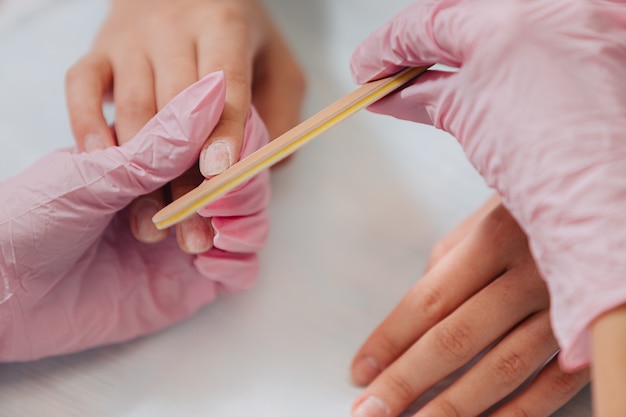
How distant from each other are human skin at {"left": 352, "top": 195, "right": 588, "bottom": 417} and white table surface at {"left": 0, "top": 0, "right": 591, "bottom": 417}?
40 millimetres

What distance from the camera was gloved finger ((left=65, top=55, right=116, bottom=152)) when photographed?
601 millimetres

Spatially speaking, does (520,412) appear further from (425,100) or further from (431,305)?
(425,100)

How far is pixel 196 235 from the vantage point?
0.56 metres

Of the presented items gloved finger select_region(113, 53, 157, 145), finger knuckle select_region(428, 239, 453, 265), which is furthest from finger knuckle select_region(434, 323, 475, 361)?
gloved finger select_region(113, 53, 157, 145)

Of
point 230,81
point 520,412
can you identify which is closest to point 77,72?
point 230,81

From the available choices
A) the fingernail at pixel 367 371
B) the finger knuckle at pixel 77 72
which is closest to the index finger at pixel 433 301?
the fingernail at pixel 367 371

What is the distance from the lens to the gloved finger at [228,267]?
23.1 inches

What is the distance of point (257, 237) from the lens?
59 cm

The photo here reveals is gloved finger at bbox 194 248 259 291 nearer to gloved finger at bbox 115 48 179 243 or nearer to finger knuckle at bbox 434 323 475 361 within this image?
gloved finger at bbox 115 48 179 243

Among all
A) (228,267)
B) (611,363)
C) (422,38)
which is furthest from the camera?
(228,267)

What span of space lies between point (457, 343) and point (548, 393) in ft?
0.27

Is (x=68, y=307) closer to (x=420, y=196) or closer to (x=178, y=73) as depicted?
(x=178, y=73)

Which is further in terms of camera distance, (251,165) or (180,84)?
(180,84)

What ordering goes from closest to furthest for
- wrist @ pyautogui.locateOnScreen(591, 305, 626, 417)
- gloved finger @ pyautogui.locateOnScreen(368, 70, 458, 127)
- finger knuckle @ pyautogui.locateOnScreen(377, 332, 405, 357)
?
Answer: wrist @ pyautogui.locateOnScreen(591, 305, 626, 417) < gloved finger @ pyautogui.locateOnScreen(368, 70, 458, 127) < finger knuckle @ pyautogui.locateOnScreen(377, 332, 405, 357)
